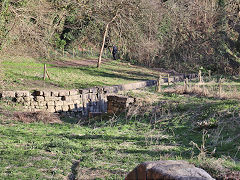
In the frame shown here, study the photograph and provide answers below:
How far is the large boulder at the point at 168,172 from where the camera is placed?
3863 millimetres

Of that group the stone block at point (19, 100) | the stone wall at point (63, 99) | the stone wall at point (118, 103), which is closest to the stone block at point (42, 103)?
the stone wall at point (63, 99)

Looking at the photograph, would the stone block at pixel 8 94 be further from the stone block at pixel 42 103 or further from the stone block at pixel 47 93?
the stone block at pixel 47 93

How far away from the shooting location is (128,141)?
365 inches

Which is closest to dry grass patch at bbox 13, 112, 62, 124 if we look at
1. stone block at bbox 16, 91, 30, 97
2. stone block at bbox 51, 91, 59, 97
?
stone block at bbox 16, 91, 30, 97

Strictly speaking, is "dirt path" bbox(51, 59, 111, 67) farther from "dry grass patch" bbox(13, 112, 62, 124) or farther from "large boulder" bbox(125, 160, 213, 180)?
"large boulder" bbox(125, 160, 213, 180)

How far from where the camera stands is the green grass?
17.0 metres

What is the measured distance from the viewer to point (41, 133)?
9797mm

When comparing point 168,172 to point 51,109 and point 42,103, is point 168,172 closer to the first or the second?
point 42,103

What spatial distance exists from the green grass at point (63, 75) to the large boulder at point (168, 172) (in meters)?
11.9

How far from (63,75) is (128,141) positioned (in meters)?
11.5

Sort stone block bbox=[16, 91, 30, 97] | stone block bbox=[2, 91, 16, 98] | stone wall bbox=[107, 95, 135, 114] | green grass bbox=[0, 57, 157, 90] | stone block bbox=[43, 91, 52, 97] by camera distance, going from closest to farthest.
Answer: stone block bbox=[2, 91, 16, 98], stone wall bbox=[107, 95, 135, 114], stone block bbox=[16, 91, 30, 97], stone block bbox=[43, 91, 52, 97], green grass bbox=[0, 57, 157, 90]

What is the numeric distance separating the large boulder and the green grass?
1187 cm

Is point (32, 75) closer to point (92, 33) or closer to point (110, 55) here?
point (92, 33)

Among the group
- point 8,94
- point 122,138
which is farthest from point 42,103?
point 122,138
